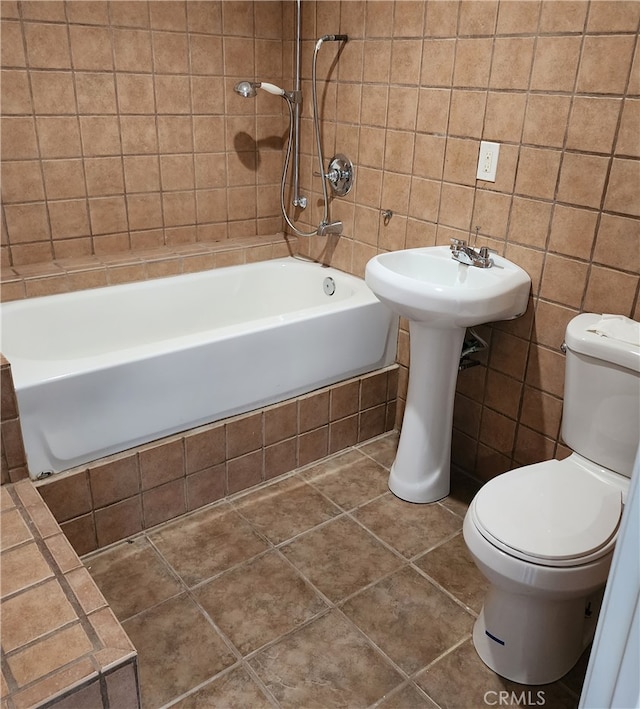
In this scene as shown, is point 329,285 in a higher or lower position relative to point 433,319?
lower

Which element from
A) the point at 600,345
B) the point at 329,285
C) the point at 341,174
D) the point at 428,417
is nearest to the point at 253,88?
the point at 341,174

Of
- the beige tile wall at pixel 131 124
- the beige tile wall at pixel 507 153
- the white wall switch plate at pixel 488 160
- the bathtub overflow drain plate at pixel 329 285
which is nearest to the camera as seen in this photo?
the beige tile wall at pixel 507 153

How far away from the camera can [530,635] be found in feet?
5.17

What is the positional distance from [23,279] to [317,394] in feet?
3.77

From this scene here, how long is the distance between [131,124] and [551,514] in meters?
2.07

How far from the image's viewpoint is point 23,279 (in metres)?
2.34

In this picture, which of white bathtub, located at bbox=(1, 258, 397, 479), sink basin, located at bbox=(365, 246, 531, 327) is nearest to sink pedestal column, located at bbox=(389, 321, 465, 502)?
sink basin, located at bbox=(365, 246, 531, 327)

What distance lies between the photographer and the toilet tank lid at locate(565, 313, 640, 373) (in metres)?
1.58

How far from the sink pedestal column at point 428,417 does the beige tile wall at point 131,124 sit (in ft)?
3.99

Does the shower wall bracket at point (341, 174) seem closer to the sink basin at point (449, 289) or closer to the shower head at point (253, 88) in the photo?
the shower head at point (253, 88)

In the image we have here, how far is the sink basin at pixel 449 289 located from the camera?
185 cm

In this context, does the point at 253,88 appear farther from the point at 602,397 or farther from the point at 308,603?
the point at 308,603

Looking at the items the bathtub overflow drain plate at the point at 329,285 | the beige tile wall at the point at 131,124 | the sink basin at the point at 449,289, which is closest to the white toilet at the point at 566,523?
the sink basin at the point at 449,289

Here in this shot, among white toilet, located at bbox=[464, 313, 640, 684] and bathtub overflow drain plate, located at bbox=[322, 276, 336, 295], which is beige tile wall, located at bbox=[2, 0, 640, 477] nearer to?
bathtub overflow drain plate, located at bbox=[322, 276, 336, 295]
